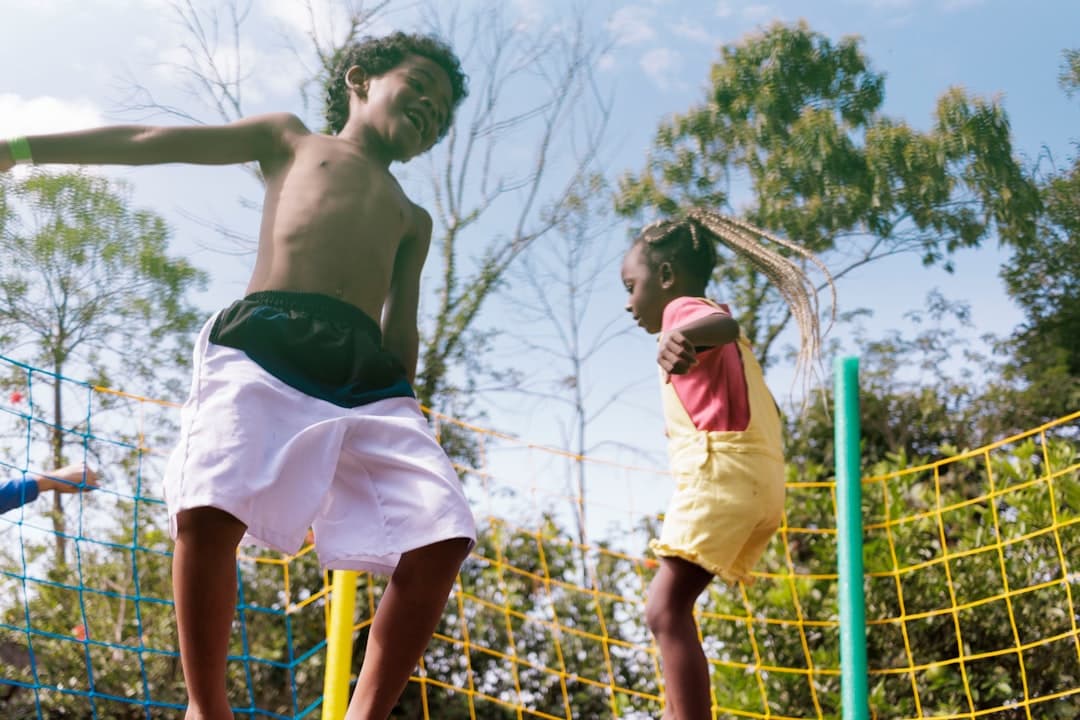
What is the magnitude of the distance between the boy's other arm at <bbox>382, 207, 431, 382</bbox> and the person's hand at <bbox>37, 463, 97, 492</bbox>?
155 centimetres

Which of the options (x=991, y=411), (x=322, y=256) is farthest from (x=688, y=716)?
(x=991, y=411)

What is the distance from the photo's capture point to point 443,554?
1.52 meters

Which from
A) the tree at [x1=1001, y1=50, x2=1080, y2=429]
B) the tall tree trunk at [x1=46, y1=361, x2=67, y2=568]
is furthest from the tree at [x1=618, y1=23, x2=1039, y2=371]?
the tall tree trunk at [x1=46, y1=361, x2=67, y2=568]

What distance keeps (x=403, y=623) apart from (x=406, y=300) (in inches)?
21.7

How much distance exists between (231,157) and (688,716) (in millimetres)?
1309

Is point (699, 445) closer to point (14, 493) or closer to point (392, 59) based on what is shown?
point (392, 59)

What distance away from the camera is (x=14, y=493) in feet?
9.80

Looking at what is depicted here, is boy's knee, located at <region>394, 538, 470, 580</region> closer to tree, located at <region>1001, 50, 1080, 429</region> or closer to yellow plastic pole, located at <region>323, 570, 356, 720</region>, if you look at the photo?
yellow plastic pole, located at <region>323, 570, 356, 720</region>

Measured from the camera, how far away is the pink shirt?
2357mm

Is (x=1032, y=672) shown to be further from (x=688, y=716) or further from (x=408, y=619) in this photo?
(x=408, y=619)

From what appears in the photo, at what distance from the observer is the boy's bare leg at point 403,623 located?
1474mm

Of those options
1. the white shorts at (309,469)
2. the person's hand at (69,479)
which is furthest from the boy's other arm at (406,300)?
the person's hand at (69,479)

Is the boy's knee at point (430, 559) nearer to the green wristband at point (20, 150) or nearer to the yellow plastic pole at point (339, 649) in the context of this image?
the green wristband at point (20, 150)

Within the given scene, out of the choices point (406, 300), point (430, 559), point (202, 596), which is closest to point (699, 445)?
point (406, 300)
